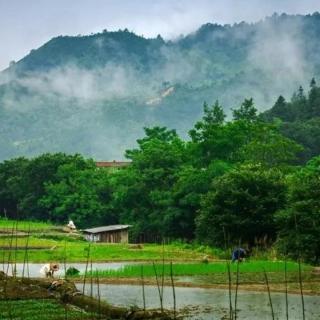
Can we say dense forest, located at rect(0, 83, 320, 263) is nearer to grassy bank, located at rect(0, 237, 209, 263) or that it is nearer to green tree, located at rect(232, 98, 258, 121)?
green tree, located at rect(232, 98, 258, 121)

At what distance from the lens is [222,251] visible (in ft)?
131

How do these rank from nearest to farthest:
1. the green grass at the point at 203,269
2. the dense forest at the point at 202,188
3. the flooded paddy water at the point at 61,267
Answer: the green grass at the point at 203,269 → the flooded paddy water at the point at 61,267 → the dense forest at the point at 202,188

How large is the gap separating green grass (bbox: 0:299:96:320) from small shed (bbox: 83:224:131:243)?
1584 inches

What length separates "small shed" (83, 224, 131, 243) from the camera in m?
60.0

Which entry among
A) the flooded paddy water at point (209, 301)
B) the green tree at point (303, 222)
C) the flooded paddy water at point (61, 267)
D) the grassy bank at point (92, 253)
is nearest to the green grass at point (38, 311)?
the flooded paddy water at point (209, 301)

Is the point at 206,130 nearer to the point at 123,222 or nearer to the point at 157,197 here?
the point at 157,197

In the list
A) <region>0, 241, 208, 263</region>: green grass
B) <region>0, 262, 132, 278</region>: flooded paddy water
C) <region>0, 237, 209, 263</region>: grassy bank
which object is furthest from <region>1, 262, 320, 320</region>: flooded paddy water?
<region>0, 241, 208, 263</region>: green grass

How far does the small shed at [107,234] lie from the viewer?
5997 cm

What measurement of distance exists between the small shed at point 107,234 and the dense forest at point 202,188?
145 cm

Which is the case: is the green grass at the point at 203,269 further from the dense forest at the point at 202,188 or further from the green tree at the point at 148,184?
the green tree at the point at 148,184

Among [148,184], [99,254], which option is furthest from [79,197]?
[99,254]

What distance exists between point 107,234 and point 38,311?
142 feet

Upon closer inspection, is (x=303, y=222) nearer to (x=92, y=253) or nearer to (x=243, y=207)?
(x=243, y=207)

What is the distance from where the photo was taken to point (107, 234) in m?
60.5
